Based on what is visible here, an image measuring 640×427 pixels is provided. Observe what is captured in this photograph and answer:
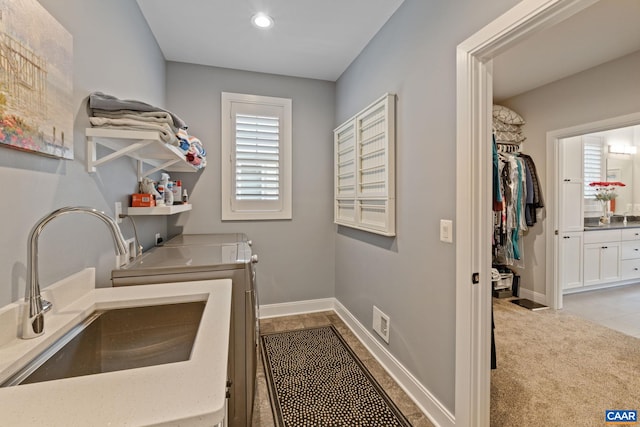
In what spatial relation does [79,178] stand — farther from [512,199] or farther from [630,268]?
[630,268]

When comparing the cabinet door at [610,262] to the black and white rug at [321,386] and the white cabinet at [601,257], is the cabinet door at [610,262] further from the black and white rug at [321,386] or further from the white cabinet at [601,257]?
the black and white rug at [321,386]

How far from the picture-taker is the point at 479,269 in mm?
1326

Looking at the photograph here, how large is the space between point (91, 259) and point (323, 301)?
225cm

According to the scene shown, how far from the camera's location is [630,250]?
Result: 3.98m

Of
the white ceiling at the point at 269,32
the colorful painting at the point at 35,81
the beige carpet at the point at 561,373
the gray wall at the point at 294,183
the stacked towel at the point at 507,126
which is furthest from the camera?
the stacked towel at the point at 507,126

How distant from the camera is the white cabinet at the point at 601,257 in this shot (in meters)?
3.66

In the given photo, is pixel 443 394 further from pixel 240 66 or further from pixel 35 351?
pixel 240 66

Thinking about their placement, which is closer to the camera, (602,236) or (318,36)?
(318,36)

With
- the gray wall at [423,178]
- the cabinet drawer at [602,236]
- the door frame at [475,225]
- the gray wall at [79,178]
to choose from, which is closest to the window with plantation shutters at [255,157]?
the gray wall at [79,178]

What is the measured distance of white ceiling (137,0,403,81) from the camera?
1889 mm

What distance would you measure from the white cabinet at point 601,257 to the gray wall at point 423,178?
3.34 metres

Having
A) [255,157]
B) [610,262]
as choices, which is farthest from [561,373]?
[255,157]

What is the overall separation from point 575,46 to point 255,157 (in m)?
2.97

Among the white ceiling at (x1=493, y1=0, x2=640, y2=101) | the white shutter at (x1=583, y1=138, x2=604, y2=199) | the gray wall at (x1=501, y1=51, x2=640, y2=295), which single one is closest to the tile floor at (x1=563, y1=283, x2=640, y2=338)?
the gray wall at (x1=501, y1=51, x2=640, y2=295)
